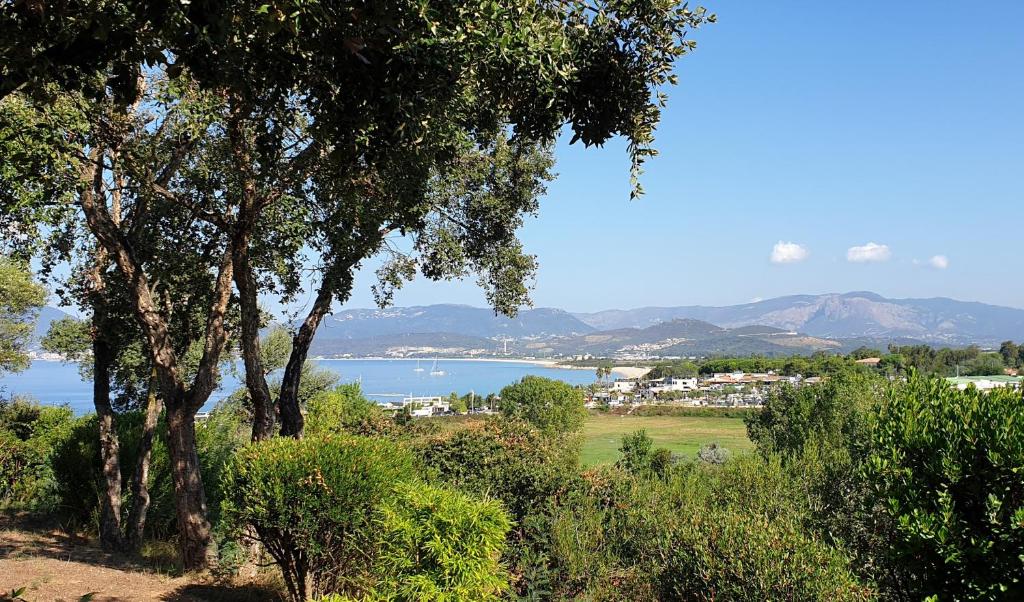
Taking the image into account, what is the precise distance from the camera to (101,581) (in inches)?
323

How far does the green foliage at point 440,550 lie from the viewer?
484 cm

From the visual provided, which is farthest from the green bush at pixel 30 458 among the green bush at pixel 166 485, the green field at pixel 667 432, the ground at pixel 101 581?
Result: the green field at pixel 667 432

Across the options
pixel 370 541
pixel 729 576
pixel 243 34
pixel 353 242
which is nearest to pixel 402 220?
pixel 353 242

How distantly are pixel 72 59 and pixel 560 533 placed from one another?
6.89 m

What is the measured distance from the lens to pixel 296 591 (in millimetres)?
6805

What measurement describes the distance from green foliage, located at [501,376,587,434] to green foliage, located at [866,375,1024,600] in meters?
44.7

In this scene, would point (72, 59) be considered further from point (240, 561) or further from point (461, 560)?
point (240, 561)

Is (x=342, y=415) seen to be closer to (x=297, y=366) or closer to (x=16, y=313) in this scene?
(x=297, y=366)

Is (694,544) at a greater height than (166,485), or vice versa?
(694,544)

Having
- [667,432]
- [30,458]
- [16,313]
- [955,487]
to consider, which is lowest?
[667,432]

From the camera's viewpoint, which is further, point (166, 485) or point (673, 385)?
point (673, 385)

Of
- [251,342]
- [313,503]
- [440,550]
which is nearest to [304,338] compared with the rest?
[251,342]

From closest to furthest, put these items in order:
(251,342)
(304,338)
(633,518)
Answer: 1. (633,518)
2. (251,342)
3. (304,338)

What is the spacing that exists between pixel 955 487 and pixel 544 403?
155ft
